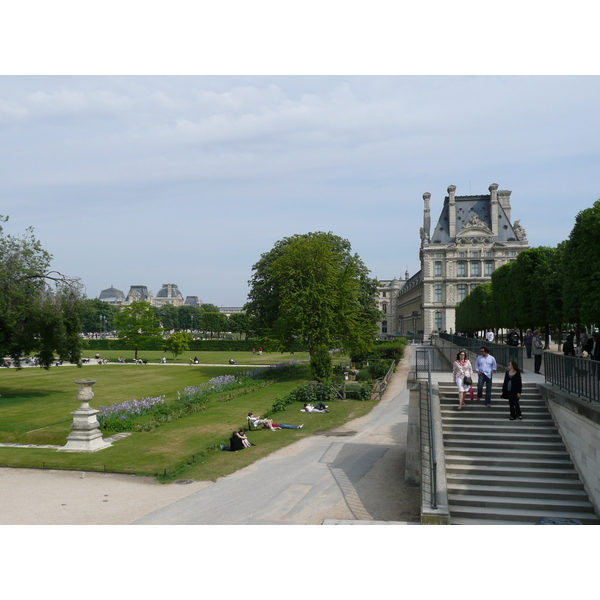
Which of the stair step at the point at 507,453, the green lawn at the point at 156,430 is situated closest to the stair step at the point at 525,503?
the stair step at the point at 507,453

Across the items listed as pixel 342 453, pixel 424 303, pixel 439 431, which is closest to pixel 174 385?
pixel 342 453

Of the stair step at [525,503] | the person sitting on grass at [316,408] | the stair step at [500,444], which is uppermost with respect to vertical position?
the stair step at [500,444]

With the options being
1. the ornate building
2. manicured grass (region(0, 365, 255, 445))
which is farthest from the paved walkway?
the ornate building

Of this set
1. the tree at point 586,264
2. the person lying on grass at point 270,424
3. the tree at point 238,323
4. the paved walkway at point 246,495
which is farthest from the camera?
the tree at point 238,323

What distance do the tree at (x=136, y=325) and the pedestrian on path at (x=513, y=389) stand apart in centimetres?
5683

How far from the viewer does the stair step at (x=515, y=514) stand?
33.1 feet

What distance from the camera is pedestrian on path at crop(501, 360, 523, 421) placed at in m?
12.6

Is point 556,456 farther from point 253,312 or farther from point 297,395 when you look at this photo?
point 253,312

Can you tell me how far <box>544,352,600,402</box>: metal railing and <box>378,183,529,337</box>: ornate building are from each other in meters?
79.2

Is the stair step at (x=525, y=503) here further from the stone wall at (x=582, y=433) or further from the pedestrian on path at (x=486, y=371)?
the pedestrian on path at (x=486, y=371)

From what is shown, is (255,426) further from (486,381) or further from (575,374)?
(575,374)

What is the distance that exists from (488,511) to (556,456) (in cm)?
255

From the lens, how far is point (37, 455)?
55.6 ft

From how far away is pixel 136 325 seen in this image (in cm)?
6400
